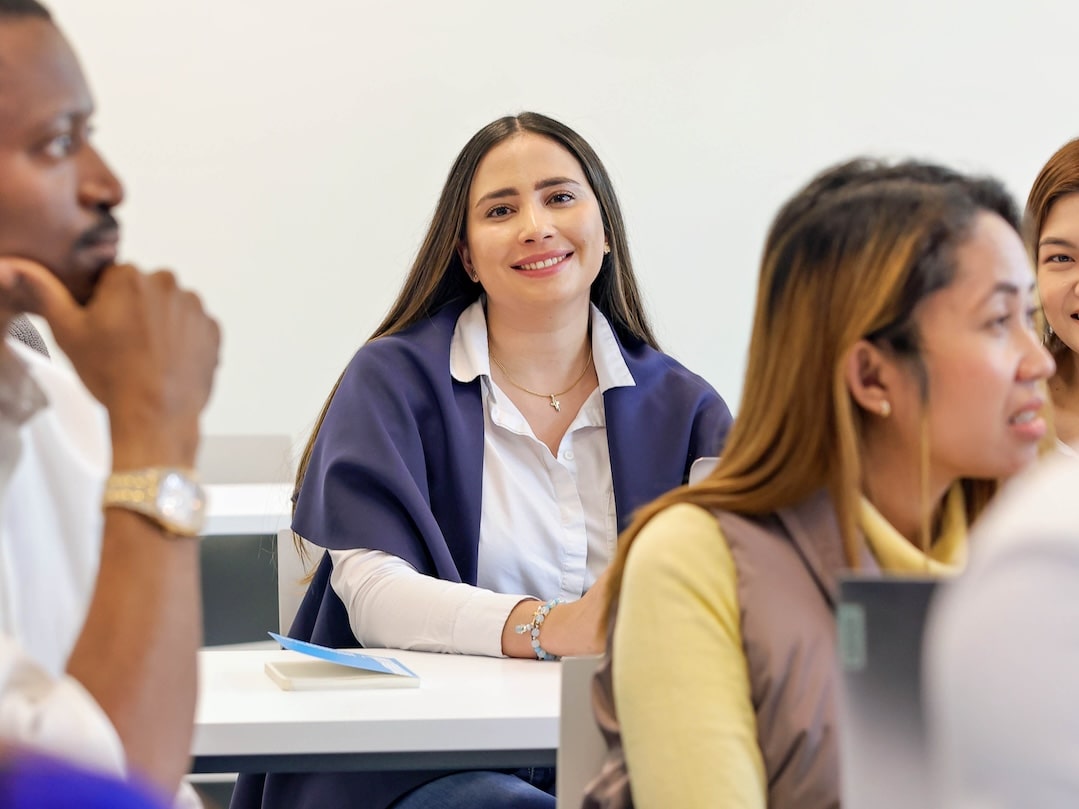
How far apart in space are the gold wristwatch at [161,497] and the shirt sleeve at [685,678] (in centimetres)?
43

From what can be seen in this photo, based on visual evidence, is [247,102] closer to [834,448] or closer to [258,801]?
[258,801]

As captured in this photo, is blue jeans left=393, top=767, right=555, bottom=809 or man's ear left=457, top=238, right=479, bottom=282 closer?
blue jeans left=393, top=767, right=555, bottom=809

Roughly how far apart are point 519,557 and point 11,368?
143cm

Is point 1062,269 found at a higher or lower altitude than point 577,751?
higher

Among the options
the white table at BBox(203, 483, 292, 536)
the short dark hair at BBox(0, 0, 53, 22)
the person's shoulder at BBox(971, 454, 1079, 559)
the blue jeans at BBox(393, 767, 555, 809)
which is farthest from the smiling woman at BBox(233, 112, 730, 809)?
the person's shoulder at BBox(971, 454, 1079, 559)

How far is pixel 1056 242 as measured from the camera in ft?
8.81

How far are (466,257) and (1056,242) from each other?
1.12 m

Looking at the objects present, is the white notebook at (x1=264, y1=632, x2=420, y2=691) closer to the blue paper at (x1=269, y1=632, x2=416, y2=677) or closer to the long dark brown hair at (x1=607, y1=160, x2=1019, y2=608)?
the blue paper at (x1=269, y1=632, x2=416, y2=677)

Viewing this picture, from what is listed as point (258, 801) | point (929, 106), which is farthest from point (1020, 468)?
point (929, 106)

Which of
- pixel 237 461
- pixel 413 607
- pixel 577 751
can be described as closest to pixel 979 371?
pixel 577 751

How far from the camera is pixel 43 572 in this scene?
4.08ft

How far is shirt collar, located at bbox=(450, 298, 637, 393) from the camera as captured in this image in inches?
102

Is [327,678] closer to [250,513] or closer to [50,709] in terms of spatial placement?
[50,709]

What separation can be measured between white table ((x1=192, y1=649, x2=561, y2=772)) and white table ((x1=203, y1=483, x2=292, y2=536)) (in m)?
1.25
